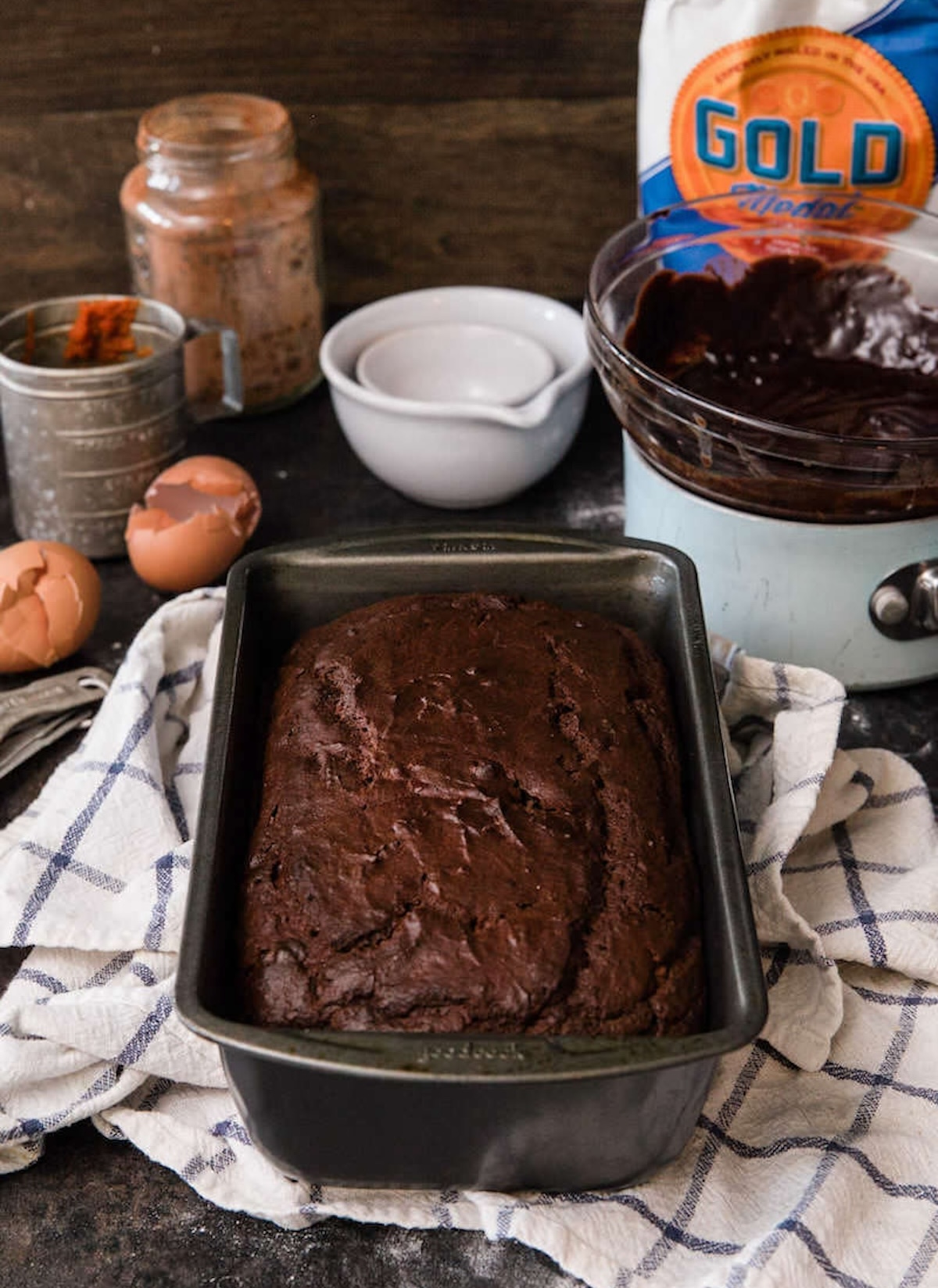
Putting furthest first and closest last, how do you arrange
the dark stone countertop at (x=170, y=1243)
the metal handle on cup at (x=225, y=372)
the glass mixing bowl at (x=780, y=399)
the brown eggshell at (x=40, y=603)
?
the metal handle on cup at (x=225, y=372) → the brown eggshell at (x=40, y=603) → the glass mixing bowl at (x=780, y=399) → the dark stone countertop at (x=170, y=1243)

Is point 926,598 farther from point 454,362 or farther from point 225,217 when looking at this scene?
point 225,217

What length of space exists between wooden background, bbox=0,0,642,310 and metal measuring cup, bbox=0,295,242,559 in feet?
1.38

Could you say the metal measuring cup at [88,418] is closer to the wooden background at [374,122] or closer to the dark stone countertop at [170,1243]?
the wooden background at [374,122]

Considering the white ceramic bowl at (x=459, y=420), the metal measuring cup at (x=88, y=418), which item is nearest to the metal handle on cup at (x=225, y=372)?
the metal measuring cup at (x=88, y=418)

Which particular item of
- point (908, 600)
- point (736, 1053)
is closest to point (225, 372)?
point (908, 600)

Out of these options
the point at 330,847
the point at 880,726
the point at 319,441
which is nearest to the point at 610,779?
the point at 330,847

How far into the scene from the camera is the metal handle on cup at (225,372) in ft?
5.21

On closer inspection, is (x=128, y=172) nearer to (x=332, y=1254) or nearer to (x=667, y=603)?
(x=667, y=603)

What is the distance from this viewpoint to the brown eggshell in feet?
4.42

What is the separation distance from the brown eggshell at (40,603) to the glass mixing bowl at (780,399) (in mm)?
575

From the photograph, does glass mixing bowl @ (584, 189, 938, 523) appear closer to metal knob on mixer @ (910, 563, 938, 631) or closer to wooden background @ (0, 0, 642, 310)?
metal knob on mixer @ (910, 563, 938, 631)

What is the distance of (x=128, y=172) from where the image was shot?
1.87 meters

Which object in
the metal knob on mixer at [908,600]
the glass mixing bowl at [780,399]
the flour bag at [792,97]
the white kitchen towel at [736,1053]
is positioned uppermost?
the flour bag at [792,97]

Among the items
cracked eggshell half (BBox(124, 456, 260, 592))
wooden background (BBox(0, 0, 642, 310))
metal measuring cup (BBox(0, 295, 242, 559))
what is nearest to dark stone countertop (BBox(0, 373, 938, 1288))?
cracked eggshell half (BBox(124, 456, 260, 592))
